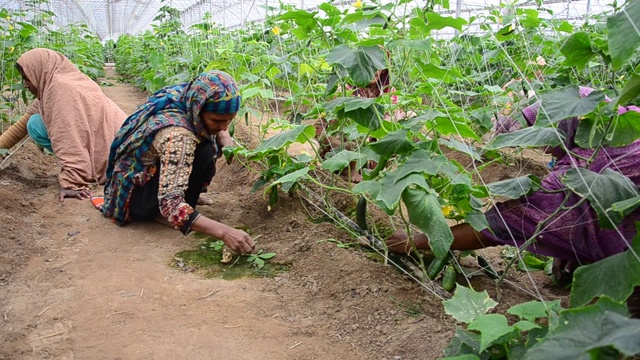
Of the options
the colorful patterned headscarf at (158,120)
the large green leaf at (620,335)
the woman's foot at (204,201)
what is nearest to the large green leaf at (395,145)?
the colorful patterned headscarf at (158,120)

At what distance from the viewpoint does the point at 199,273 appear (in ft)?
8.24

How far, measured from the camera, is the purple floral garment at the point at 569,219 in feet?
5.80

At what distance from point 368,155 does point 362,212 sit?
313 mm

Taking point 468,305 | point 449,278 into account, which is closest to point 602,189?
point 468,305

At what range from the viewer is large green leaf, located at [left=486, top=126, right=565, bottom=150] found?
5.17 feet

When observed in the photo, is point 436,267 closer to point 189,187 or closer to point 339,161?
point 339,161

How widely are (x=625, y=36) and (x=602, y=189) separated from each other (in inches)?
21.2

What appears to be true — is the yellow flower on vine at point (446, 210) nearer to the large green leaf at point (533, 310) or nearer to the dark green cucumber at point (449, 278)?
the dark green cucumber at point (449, 278)

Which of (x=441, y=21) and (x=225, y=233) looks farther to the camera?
(x=225, y=233)

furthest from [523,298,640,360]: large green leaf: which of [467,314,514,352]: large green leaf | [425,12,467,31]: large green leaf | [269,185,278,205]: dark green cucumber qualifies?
[269,185,278,205]: dark green cucumber

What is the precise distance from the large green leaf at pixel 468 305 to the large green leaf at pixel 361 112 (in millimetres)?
739

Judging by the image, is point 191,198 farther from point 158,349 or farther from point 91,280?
point 158,349

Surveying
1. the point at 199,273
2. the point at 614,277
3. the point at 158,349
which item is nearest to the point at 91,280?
the point at 199,273

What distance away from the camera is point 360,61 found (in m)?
2.01
